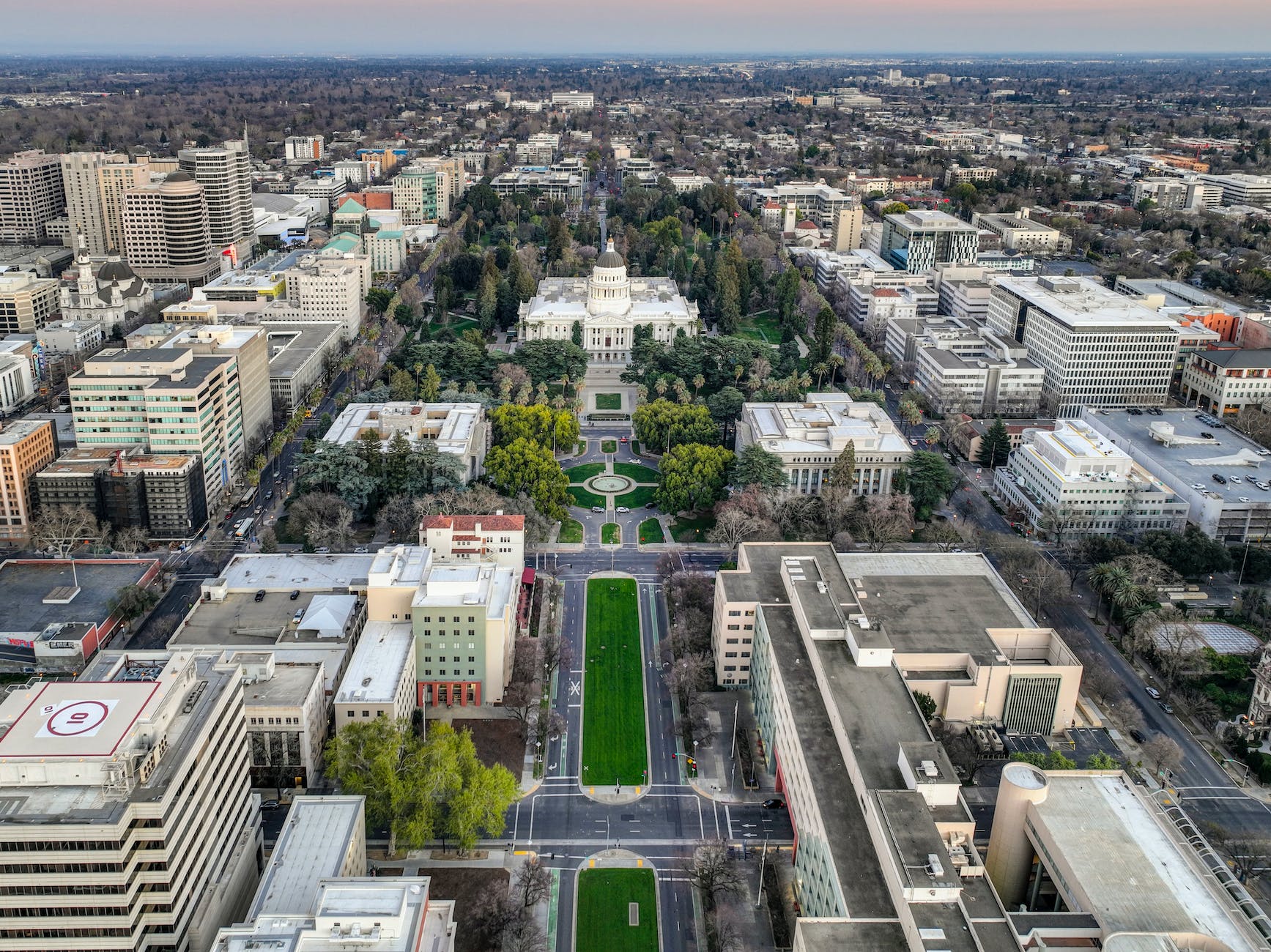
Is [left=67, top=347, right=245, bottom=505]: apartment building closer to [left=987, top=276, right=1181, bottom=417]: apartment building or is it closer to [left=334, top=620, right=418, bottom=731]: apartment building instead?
[left=334, top=620, right=418, bottom=731]: apartment building

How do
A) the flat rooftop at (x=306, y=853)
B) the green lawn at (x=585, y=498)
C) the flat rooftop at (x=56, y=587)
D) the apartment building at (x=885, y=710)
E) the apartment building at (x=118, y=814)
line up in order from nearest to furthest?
the apartment building at (x=118, y=814) < the apartment building at (x=885, y=710) < the flat rooftop at (x=306, y=853) < the flat rooftop at (x=56, y=587) < the green lawn at (x=585, y=498)

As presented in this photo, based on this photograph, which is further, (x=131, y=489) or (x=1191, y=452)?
→ (x=1191, y=452)

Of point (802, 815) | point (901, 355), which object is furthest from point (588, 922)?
point (901, 355)

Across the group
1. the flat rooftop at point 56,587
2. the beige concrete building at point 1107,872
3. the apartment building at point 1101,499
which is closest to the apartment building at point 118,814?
the flat rooftop at point 56,587

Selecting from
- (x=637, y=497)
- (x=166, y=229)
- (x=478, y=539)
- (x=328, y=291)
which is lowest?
(x=637, y=497)

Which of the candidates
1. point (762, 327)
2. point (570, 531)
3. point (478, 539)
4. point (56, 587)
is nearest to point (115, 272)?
point (56, 587)

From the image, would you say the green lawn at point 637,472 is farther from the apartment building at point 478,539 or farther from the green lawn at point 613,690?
the apartment building at point 478,539

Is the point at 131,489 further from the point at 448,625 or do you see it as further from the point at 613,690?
the point at 613,690
